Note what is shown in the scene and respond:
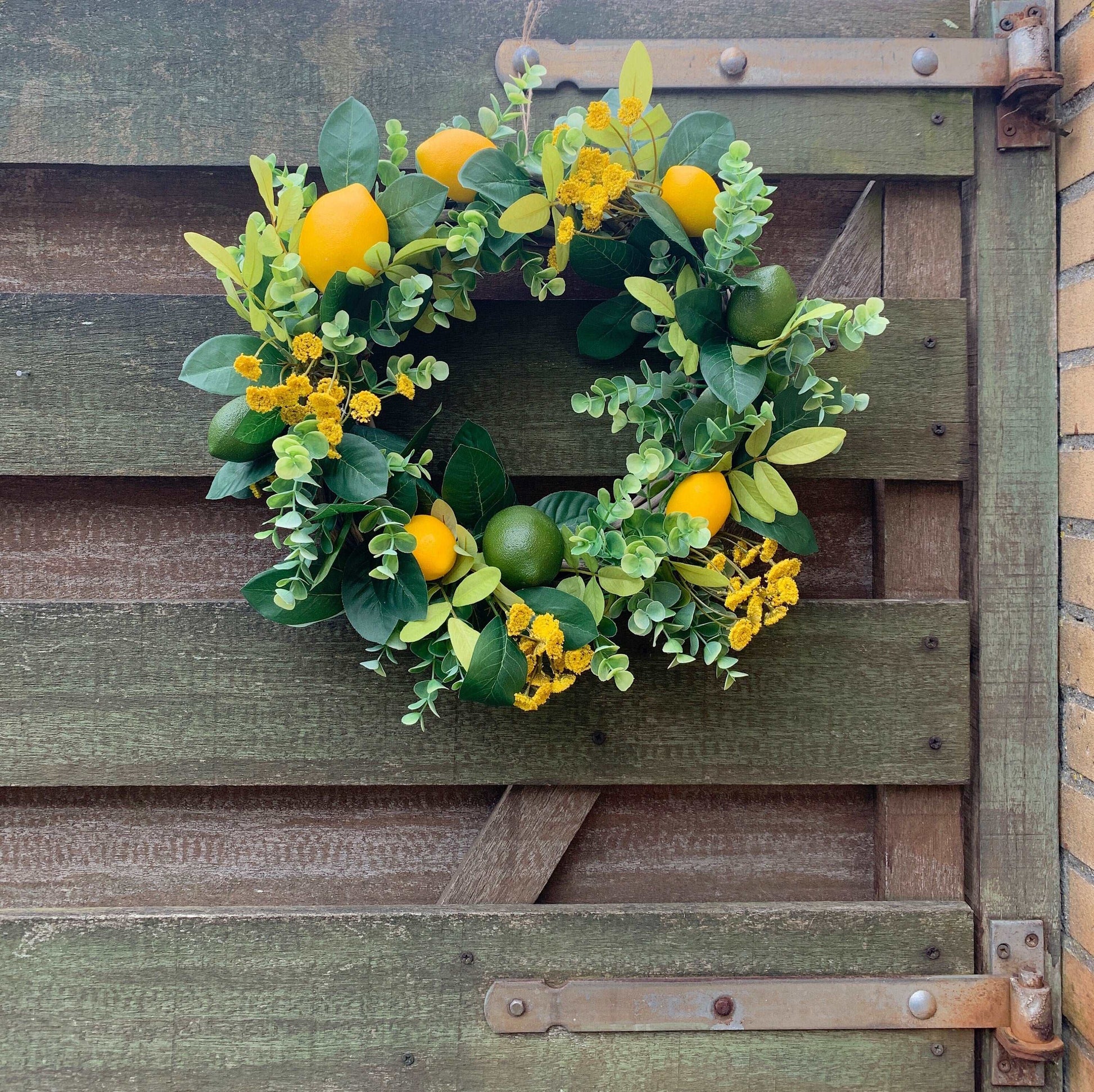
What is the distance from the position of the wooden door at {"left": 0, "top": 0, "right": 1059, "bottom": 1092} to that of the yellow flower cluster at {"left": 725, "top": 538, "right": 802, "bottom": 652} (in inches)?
4.7

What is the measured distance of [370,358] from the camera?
2.45 ft

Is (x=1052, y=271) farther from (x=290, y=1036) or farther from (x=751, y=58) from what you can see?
(x=290, y=1036)

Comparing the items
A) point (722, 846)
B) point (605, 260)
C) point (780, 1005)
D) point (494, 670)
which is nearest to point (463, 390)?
point (605, 260)

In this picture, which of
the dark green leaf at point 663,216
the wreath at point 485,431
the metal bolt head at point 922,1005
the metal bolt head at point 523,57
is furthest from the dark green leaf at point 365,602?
the metal bolt head at point 922,1005

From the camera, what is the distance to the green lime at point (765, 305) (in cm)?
65

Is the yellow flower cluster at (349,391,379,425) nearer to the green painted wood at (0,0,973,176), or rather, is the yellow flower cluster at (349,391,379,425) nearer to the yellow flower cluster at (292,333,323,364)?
the yellow flower cluster at (292,333,323,364)

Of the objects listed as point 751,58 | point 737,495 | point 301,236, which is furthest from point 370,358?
point 751,58

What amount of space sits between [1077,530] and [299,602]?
0.74 m

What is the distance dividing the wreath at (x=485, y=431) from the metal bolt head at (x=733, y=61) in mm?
145

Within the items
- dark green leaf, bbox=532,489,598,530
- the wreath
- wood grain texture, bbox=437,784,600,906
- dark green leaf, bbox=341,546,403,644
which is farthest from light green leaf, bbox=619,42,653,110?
wood grain texture, bbox=437,784,600,906

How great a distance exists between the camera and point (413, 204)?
0.63 meters

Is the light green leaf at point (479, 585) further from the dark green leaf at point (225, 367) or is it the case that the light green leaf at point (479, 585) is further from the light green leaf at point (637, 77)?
the light green leaf at point (637, 77)

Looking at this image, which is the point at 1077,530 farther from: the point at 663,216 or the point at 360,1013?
the point at 360,1013

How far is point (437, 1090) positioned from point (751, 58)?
105cm
